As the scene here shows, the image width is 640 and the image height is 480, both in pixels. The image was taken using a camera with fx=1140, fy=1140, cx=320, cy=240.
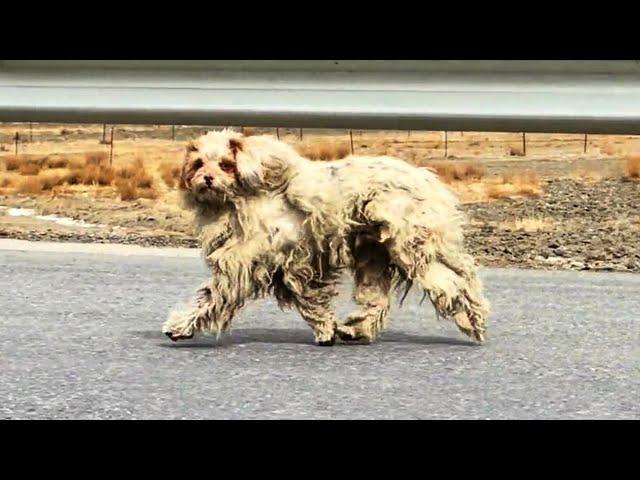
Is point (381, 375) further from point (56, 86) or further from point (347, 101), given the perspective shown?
point (56, 86)

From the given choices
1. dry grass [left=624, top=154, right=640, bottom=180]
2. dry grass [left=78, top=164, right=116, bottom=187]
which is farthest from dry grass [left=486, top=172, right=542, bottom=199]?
dry grass [left=78, top=164, right=116, bottom=187]

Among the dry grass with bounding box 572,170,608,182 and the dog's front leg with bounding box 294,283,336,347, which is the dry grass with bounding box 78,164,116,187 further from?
the dry grass with bounding box 572,170,608,182

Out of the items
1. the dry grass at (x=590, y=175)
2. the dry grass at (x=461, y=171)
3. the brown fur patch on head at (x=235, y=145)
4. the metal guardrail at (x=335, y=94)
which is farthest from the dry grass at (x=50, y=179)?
the dry grass at (x=590, y=175)

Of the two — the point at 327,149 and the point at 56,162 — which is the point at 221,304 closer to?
the point at 327,149

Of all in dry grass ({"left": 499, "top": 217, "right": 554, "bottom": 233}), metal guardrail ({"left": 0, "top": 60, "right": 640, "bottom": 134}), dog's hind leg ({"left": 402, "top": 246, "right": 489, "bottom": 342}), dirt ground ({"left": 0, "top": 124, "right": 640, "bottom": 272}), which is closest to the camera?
dog's hind leg ({"left": 402, "top": 246, "right": 489, "bottom": 342})

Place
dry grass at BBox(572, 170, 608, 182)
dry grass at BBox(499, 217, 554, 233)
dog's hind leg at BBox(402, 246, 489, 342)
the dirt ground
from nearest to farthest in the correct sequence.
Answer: dog's hind leg at BBox(402, 246, 489, 342) → the dirt ground → dry grass at BBox(499, 217, 554, 233) → dry grass at BBox(572, 170, 608, 182)

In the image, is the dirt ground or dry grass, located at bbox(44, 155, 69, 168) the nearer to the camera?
the dirt ground

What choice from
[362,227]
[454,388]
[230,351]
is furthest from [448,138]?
[454,388]

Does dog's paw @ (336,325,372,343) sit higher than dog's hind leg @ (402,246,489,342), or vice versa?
dog's hind leg @ (402,246,489,342)

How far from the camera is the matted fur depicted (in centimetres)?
307

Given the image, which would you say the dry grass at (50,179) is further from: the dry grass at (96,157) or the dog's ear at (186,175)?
the dog's ear at (186,175)

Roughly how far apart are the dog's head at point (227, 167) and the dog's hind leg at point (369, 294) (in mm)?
363

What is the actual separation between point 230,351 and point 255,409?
27.7 inches

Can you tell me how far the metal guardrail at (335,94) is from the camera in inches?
133
